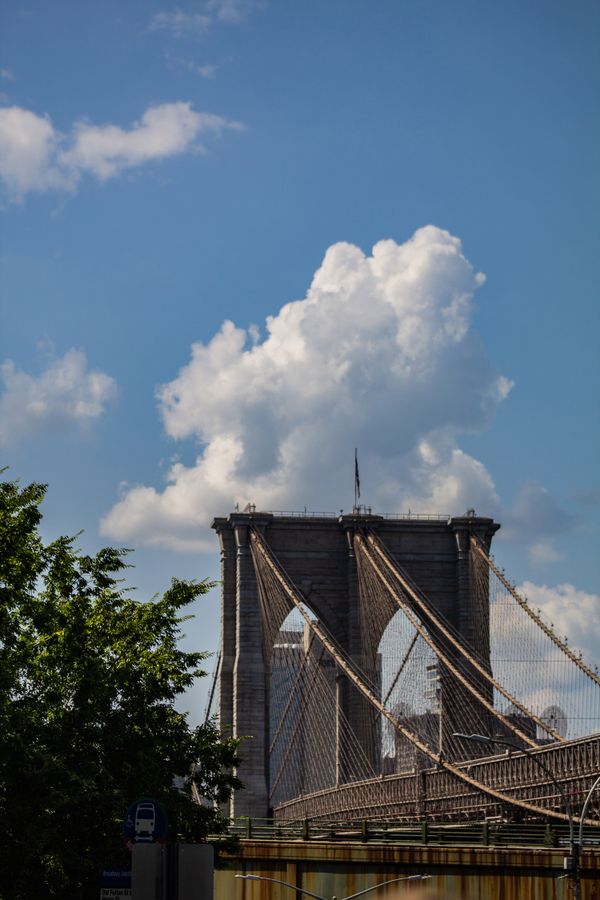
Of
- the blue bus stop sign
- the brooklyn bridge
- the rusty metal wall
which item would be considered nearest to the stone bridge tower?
the brooklyn bridge

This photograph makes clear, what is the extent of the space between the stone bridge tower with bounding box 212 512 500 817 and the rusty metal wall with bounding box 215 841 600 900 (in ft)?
171

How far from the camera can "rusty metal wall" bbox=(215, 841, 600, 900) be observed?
30.5 meters

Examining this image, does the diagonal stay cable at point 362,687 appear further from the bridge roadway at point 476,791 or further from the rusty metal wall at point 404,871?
the rusty metal wall at point 404,871

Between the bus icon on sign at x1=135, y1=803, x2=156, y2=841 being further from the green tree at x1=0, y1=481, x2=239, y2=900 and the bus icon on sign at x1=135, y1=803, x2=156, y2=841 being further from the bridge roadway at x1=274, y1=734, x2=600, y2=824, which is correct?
the bridge roadway at x1=274, y1=734, x2=600, y2=824

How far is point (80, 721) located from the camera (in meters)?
28.6

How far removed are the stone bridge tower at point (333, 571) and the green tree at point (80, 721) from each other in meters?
55.2

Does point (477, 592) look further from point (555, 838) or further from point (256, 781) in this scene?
point (555, 838)

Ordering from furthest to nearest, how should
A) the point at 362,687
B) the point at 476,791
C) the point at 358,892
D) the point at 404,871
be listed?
the point at 362,687, the point at 476,791, the point at 358,892, the point at 404,871

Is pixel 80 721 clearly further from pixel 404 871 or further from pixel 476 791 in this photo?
pixel 476 791

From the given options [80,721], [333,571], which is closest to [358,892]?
[80,721]

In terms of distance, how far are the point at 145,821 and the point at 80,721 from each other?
13018 mm

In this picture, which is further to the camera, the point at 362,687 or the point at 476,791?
the point at 362,687

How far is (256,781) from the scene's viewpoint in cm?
8600

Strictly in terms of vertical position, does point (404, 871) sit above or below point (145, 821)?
below
